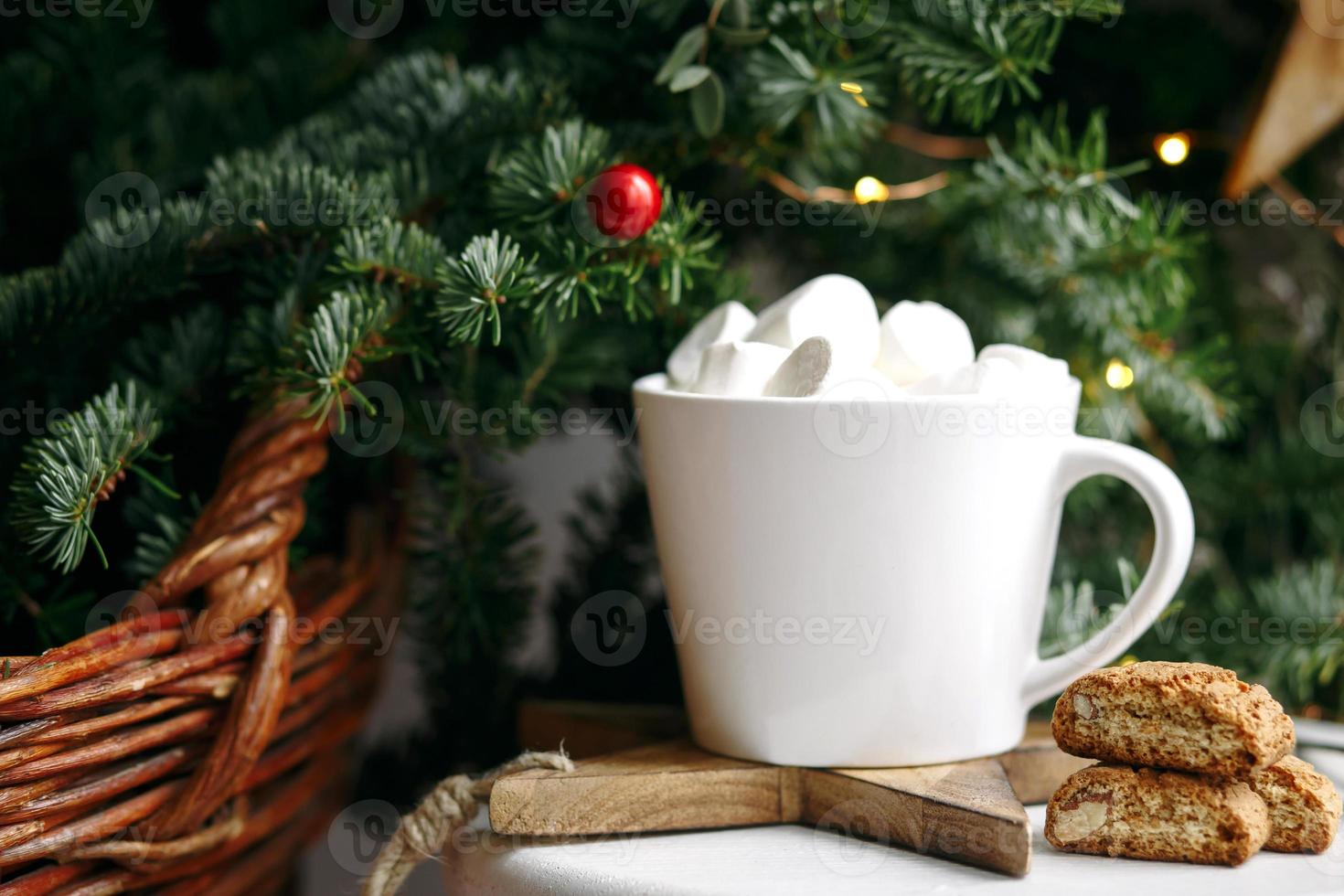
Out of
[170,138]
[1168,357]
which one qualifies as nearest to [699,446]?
[1168,357]

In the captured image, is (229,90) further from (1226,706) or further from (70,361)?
(1226,706)

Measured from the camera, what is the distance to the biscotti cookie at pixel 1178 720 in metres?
0.47

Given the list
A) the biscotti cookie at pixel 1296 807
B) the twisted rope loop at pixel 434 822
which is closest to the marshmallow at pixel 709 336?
the twisted rope loop at pixel 434 822

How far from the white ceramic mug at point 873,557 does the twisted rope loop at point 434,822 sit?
4.0 inches

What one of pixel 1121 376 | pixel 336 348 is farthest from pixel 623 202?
pixel 1121 376

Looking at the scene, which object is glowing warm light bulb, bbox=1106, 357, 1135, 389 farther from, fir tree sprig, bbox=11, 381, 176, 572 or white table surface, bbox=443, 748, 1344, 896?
fir tree sprig, bbox=11, 381, 176, 572

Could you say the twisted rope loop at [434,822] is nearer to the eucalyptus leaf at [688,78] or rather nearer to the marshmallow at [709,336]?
the marshmallow at [709,336]

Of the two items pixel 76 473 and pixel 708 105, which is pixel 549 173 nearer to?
pixel 708 105

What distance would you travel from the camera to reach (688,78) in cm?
58

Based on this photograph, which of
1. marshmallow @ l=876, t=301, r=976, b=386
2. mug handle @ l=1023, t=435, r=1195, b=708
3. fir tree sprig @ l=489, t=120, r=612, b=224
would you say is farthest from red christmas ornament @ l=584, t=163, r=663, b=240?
mug handle @ l=1023, t=435, r=1195, b=708

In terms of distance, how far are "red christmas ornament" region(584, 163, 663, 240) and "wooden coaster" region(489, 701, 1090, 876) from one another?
0.88 feet

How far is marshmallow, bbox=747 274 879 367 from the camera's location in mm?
567

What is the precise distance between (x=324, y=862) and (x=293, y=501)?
56cm

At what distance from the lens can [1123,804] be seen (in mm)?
494
